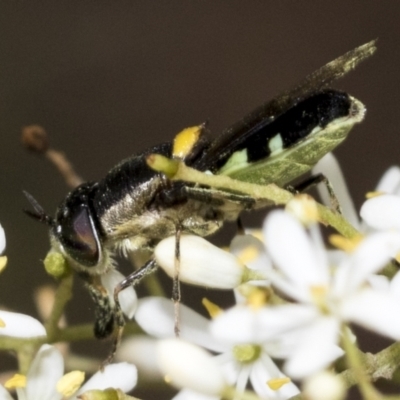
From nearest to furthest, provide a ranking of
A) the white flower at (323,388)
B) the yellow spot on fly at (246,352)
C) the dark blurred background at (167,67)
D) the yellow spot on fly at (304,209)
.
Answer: the white flower at (323,388) < the yellow spot on fly at (304,209) < the yellow spot on fly at (246,352) < the dark blurred background at (167,67)

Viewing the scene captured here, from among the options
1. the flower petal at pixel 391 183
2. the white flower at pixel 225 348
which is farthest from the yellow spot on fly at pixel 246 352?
the flower petal at pixel 391 183

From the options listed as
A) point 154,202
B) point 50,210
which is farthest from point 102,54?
point 154,202

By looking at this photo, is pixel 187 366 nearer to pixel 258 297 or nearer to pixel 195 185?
pixel 258 297

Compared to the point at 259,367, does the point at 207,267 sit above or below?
above

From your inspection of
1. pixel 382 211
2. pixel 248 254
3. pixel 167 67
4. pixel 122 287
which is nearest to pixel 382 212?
pixel 382 211

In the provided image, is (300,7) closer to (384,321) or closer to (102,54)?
(102,54)

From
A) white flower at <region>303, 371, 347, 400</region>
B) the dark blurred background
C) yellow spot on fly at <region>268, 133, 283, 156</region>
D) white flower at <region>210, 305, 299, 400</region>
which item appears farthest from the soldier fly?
the dark blurred background

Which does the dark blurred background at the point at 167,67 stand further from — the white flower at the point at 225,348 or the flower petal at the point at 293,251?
the flower petal at the point at 293,251
